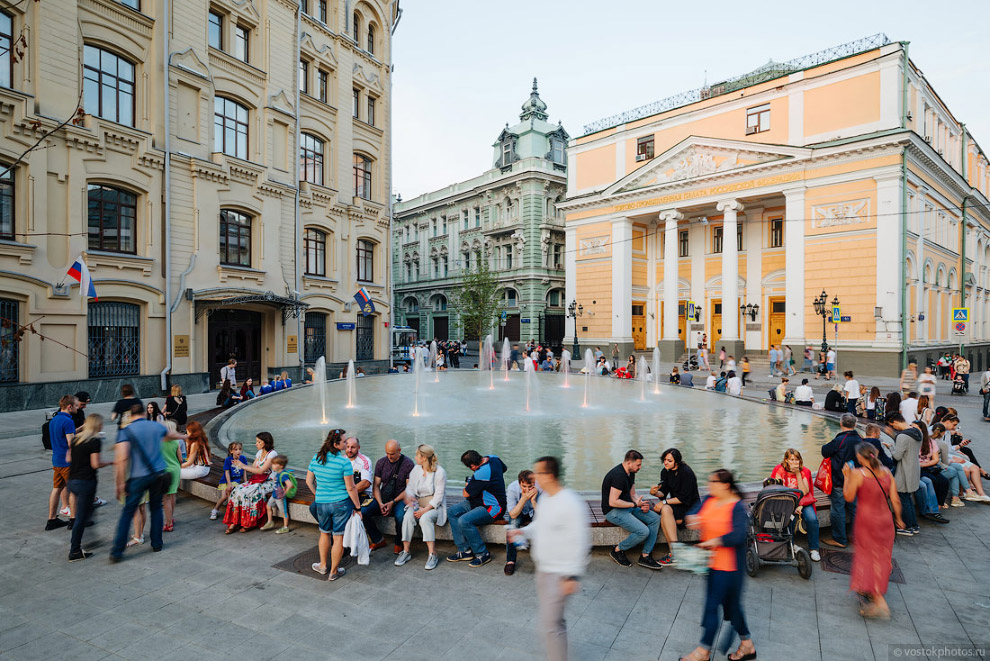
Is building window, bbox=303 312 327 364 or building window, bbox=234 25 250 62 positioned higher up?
building window, bbox=234 25 250 62

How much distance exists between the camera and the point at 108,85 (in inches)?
750

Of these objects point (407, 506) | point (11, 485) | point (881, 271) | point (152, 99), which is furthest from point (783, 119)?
point (11, 485)

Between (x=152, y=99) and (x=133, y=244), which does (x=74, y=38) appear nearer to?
(x=152, y=99)

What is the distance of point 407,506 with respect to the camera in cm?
633

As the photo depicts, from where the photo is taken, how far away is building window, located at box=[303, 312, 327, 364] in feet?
90.0

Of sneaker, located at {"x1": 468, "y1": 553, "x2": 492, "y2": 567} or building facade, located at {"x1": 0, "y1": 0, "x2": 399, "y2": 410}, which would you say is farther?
building facade, located at {"x1": 0, "y1": 0, "x2": 399, "y2": 410}

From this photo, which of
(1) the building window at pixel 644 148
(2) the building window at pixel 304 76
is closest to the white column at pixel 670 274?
(1) the building window at pixel 644 148

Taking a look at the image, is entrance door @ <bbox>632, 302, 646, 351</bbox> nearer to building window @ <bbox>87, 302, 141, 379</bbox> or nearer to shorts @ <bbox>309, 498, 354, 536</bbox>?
building window @ <bbox>87, 302, 141, 379</bbox>

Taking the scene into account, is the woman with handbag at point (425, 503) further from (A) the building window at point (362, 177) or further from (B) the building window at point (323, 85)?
(B) the building window at point (323, 85)

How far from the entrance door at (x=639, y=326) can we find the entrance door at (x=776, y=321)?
30.6ft

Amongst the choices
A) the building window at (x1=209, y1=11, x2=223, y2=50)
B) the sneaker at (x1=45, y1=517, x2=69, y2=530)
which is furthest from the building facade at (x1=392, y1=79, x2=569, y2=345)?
the sneaker at (x1=45, y1=517, x2=69, y2=530)

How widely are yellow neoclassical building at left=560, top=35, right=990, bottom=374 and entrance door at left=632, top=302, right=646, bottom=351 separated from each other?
0.15 m

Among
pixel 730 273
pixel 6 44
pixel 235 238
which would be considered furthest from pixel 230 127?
pixel 730 273

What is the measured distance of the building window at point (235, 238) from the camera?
918 inches
